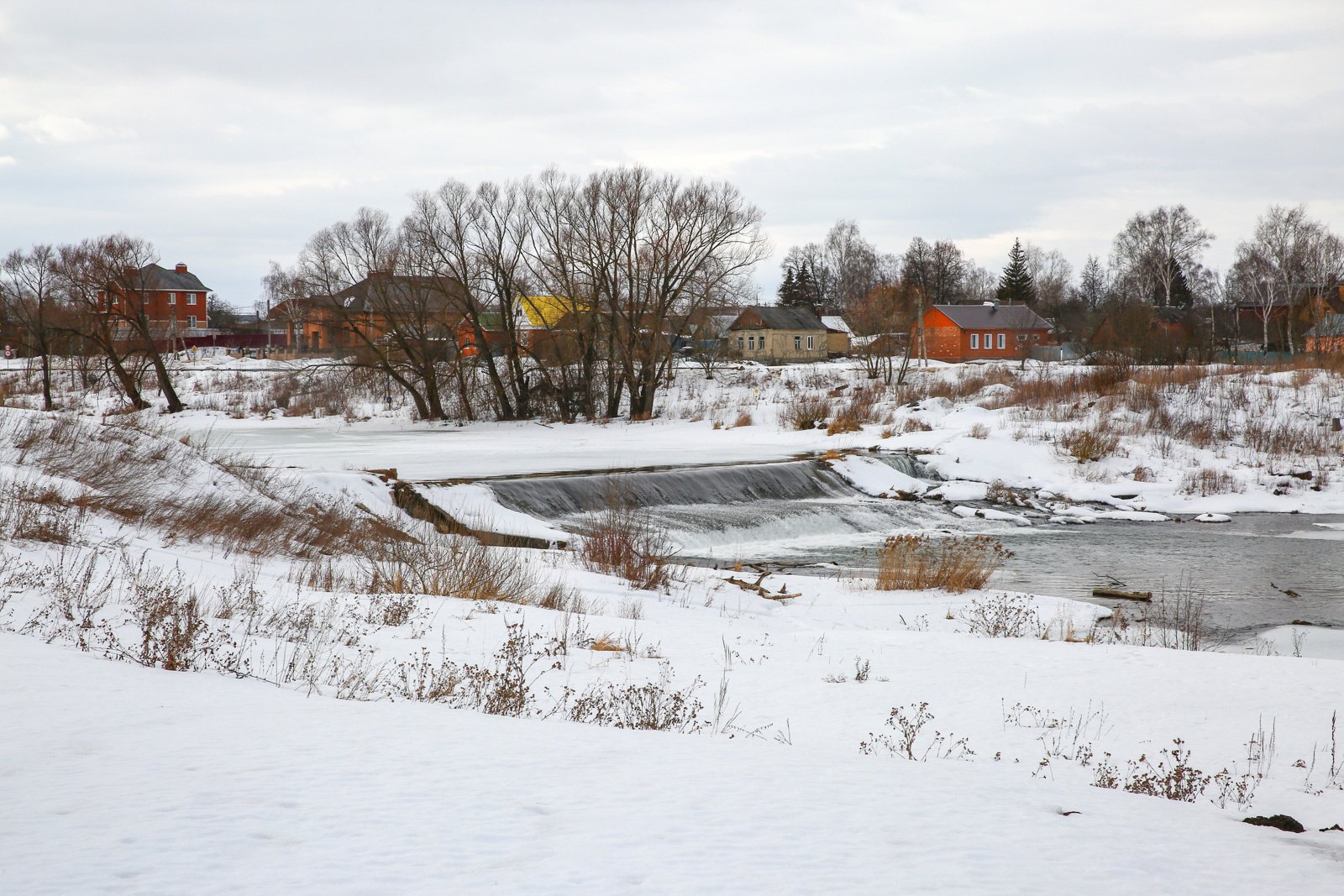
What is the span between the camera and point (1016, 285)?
9588 centimetres

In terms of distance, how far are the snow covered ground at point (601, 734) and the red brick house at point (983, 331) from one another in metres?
68.8

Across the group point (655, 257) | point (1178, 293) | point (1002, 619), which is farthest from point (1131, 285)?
point (1002, 619)

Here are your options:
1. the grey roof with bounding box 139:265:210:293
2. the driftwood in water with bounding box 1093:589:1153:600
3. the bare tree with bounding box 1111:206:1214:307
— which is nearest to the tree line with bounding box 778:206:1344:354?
the bare tree with bounding box 1111:206:1214:307

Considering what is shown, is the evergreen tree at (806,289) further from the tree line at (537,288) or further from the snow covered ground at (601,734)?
the snow covered ground at (601,734)

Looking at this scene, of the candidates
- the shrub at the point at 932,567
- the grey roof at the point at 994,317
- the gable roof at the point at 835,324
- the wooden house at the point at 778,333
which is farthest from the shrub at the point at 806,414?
the gable roof at the point at 835,324

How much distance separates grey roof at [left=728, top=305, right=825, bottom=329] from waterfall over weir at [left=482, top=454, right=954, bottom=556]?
62110mm

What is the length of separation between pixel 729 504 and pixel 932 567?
27.6ft

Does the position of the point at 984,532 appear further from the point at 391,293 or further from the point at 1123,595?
the point at 391,293

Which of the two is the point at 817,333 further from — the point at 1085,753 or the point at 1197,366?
the point at 1085,753

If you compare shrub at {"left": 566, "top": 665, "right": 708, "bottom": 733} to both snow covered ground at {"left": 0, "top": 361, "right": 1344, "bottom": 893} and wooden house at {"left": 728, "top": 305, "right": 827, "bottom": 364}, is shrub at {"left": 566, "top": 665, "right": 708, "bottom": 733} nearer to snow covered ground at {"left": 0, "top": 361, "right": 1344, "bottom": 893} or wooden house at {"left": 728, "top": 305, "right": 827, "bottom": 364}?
snow covered ground at {"left": 0, "top": 361, "right": 1344, "bottom": 893}

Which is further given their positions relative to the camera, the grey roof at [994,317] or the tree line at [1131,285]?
the grey roof at [994,317]

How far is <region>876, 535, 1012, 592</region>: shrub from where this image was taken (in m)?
13.9

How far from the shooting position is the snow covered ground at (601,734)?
9.96 ft

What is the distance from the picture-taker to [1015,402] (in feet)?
116
